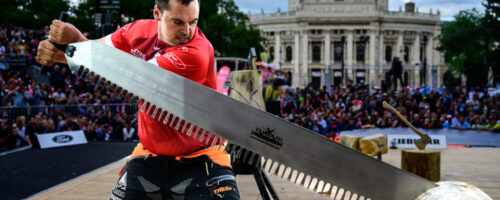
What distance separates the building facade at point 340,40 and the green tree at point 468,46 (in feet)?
54.6

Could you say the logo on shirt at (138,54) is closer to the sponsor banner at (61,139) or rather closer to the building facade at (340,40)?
the sponsor banner at (61,139)

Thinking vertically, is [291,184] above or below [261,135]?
below

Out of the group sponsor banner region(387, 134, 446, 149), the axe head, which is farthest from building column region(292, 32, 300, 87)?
the axe head

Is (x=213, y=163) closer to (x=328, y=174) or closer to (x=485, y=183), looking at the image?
(x=328, y=174)

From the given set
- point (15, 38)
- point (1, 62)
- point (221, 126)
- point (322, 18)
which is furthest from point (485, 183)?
point (322, 18)

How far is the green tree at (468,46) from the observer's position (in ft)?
175

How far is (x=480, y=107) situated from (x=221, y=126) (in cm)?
1871

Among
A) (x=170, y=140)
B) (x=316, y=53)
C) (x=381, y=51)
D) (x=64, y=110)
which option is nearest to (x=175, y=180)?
(x=170, y=140)

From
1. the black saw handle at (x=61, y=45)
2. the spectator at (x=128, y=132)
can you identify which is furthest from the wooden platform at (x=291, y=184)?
the spectator at (x=128, y=132)

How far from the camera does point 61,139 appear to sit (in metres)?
14.0

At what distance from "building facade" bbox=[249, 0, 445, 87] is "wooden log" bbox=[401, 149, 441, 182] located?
3218 inches

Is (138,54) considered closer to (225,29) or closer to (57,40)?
(57,40)

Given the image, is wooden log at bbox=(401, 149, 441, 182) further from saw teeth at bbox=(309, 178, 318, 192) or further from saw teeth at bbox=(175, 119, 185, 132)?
saw teeth at bbox=(175, 119, 185, 132)

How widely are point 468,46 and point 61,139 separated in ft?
191
